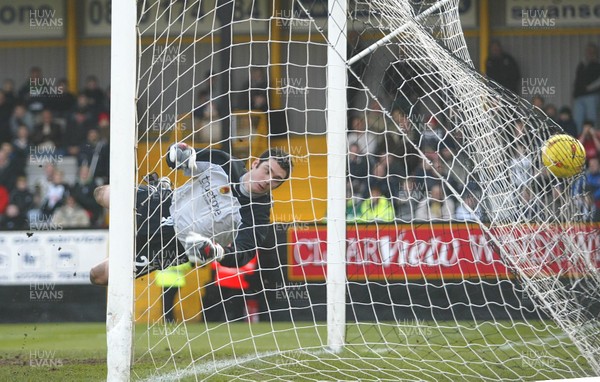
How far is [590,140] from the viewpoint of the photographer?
11047 millimetres

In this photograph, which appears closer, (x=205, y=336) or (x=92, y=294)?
(x=205, y=336)

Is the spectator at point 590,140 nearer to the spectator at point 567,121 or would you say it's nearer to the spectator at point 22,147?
the spectator at point 567,121

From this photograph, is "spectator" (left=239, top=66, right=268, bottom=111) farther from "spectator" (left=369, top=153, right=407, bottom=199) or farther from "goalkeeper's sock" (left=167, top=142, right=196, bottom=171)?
"goalkeeper's sock" (left=167, top=142, right=196, bottom=171)

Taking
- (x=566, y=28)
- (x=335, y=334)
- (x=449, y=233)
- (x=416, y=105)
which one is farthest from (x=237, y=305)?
(x=566, y=28)

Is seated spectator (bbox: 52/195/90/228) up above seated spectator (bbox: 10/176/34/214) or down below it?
below

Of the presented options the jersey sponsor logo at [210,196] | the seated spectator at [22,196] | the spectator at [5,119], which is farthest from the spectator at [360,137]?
the spectator at [5,119]

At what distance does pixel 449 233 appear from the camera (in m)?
9.02

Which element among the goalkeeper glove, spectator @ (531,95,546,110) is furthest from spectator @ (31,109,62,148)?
the goalkeeper glove

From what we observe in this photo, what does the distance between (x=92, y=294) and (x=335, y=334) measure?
3562 mm

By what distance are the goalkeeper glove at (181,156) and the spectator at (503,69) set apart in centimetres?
658

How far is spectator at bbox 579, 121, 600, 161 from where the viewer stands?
10.9 m

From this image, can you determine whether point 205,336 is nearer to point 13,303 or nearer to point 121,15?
point 13,303

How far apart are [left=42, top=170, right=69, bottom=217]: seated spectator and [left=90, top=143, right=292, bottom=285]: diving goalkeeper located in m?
4.69

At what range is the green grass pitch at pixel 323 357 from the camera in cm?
601
